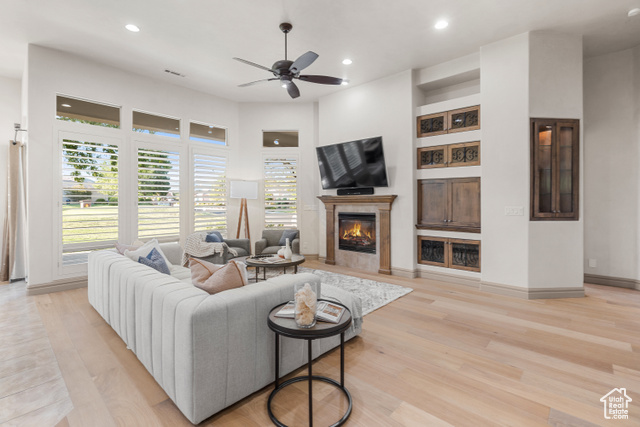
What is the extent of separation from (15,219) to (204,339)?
201 inches

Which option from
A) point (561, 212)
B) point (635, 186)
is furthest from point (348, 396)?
point (635, 186)

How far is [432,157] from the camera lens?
4.83 meters

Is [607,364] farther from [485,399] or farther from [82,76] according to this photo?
[82,76]

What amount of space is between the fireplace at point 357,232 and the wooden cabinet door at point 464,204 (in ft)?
4.40

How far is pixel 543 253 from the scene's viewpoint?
387 cm

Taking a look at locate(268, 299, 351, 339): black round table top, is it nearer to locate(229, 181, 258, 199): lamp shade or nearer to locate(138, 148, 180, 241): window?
locate(138, 148, 180, 241): window

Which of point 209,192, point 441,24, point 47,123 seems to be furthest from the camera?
point 209,192

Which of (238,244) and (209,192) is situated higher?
(209,192)

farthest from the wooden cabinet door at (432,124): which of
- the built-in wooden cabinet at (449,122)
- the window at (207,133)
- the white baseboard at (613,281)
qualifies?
the window at (207,133)

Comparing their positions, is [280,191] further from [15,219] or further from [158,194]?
[15,219]

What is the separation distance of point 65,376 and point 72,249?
9.70 feet

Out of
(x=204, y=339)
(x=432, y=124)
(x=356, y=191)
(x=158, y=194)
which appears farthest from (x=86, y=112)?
(x=432, y=124)

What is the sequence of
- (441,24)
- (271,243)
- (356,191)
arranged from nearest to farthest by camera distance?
(441,24) < (356,191) < (271,243)

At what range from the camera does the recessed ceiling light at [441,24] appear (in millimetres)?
3536
